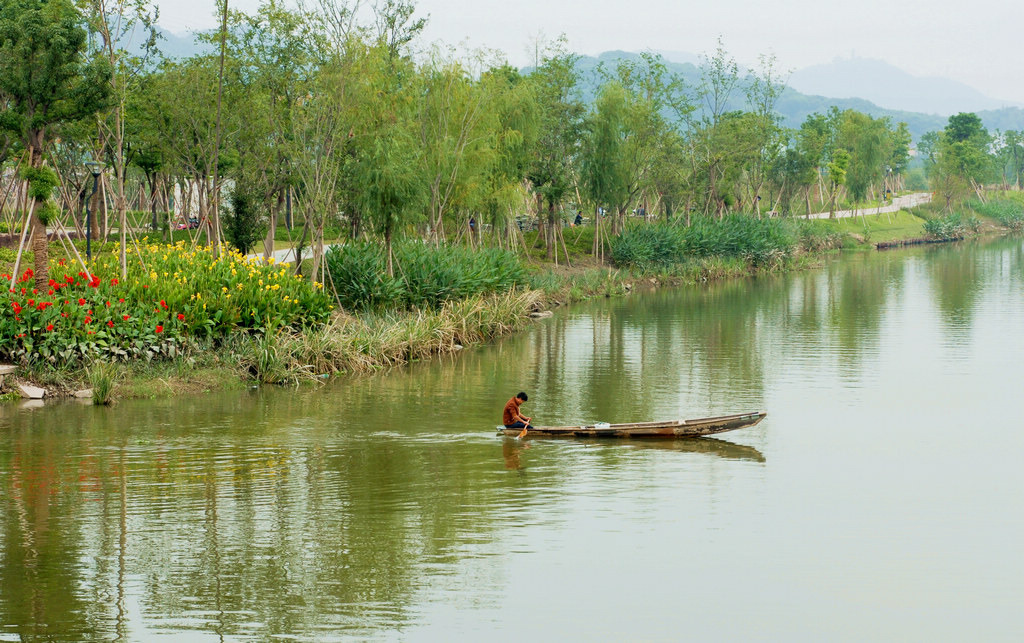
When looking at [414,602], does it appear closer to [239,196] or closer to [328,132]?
[328,132]

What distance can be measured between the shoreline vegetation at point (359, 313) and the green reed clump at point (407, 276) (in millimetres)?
44

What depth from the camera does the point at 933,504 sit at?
17.8 metres

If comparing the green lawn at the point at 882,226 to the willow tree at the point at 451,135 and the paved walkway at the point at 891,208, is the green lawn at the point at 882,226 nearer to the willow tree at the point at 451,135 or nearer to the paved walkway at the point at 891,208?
the paved walkway at the point at 891,208

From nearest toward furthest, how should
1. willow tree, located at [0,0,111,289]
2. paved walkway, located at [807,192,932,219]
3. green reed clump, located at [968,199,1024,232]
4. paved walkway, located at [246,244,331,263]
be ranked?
1. willow tree, located at [0,0,111,289]
2. paved walkway, located at [246,244,331,263]
3. paved walkway, located at [807,192,932,219]
4. green reed clump, located at [968,199,1024,232]

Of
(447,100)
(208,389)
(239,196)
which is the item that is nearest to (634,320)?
(447,100)

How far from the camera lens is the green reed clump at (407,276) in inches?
1342

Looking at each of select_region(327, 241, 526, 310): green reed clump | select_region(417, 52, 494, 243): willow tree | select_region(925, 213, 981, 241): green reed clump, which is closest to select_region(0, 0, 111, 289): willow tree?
select_region(327, 241, 526, 310): green reed clump

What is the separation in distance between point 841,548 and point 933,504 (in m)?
3.20

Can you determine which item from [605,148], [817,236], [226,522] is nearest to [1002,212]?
[817,236]

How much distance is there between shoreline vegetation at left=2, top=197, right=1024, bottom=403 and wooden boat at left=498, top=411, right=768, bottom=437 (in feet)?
29.2

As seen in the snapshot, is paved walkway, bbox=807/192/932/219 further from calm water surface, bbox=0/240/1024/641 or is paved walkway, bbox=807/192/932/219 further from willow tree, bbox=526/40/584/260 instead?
calm water surface, bbox=0/240/1024/641

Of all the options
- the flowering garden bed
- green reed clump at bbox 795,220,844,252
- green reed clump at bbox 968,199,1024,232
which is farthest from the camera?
green reed clump at bbox 968,199,1024,232

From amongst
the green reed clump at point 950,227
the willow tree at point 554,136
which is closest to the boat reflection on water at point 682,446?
the willow tree at point 554,136

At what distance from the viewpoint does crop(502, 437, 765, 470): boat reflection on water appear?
20766 millimetres
